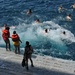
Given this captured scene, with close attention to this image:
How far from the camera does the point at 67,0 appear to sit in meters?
45.8

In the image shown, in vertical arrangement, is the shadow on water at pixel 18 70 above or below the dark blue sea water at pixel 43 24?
below

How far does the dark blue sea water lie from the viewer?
101 feet

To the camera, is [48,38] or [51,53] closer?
[51,53]

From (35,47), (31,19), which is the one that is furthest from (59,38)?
(31,19)

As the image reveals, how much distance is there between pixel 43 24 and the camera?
37312 mm

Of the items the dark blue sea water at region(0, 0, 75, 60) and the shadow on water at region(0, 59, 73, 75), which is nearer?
the shadow on water at region(0, 59, 73, 75)

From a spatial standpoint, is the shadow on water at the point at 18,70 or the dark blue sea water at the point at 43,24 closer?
the shadow on water at the point at 18,70

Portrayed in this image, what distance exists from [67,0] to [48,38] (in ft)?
47.0

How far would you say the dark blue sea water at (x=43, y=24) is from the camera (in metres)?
30.7

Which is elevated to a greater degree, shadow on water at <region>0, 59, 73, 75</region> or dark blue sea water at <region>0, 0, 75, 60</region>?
dark blue sea water at <region>0, 0, 75, 60</region>

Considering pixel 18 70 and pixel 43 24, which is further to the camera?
pixel 43 24

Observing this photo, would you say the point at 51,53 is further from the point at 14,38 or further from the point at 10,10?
the point at 10,10

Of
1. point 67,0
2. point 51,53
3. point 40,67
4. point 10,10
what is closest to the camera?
point 40,67

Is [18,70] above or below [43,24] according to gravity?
below
